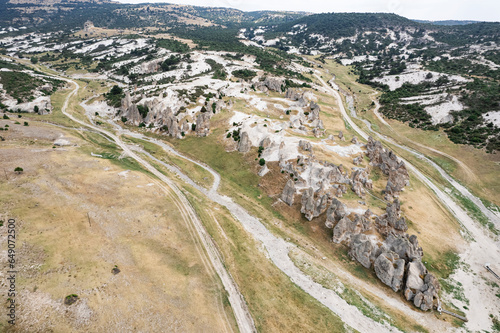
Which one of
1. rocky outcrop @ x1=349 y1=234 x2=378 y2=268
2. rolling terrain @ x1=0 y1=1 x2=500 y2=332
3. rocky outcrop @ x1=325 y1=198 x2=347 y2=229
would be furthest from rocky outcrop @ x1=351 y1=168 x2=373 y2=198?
rocky outcrop @ x1=349 y1=234 x2=378 y2=268

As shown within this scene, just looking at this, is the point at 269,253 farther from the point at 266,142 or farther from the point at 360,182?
the point at 266,142

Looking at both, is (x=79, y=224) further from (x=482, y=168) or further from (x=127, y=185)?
(x=482, y=168)

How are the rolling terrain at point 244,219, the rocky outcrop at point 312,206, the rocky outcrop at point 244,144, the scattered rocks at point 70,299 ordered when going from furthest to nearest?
the rocky outcrop at point 244,144, the rocky outcrop at point 312,206, the rolling terrain at point 244,219, the scattered rocks at point 70,299

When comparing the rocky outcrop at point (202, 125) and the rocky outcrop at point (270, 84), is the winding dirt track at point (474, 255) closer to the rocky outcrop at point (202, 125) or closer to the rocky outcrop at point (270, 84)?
the rocky outcrop at point (202, 125)

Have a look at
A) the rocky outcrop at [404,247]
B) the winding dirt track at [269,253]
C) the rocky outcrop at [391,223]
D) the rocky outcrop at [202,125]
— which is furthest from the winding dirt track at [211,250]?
the rocky outcrop at [391,223]

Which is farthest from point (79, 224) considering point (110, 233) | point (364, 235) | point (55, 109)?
point (55, 109)

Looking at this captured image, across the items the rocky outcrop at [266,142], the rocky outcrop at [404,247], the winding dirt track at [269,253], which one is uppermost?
the rocky outcrop at [266,142]

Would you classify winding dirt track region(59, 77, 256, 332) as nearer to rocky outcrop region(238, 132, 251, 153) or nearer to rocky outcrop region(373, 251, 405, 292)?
rocky outcrop region(373, 251, 405, 292)
